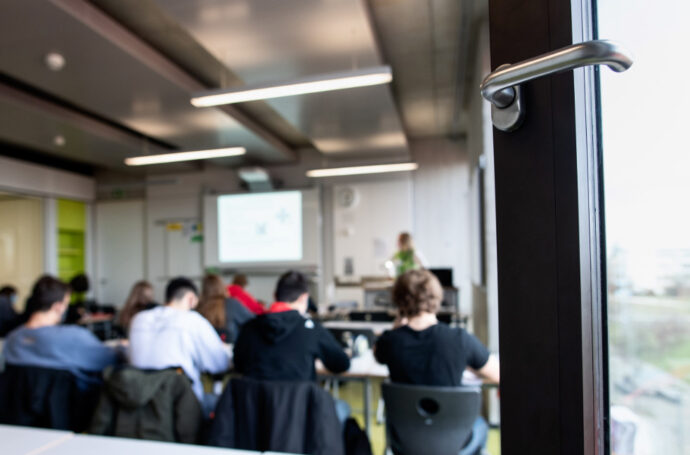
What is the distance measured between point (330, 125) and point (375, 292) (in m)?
2.29

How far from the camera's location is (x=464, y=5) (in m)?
3.57

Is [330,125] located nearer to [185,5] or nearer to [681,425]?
[185,5]

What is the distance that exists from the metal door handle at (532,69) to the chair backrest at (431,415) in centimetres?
150

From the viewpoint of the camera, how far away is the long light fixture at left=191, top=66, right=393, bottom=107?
11.1 ft

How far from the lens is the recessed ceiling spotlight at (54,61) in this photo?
3541 millimetres

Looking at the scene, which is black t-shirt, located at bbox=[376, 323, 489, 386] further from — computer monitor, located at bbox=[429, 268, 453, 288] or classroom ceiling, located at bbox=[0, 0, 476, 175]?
computer monitor, located at bbox=[429, 268, 453, 288]

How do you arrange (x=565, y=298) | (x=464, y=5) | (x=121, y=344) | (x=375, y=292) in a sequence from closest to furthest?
(x=565, y=298) → (x=121, y=344) → (x=464, y=5) → (x=375, y=292)

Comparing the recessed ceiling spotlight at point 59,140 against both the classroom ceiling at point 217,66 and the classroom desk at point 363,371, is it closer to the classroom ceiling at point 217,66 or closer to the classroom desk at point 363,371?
the classroom ceiling at point 217,66

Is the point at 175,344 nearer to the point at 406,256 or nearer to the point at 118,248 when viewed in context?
the point at 406,256

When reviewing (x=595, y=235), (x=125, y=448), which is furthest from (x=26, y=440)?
(x=595, y=235)

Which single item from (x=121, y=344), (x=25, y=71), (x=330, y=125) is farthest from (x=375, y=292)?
(x=25, y=71)

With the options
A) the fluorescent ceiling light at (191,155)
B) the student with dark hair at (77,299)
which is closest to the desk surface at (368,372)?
the fluorescent ceiling light at (191,155)

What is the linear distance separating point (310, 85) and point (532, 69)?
10.6ft

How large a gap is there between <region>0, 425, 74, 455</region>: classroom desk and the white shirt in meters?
0.81
